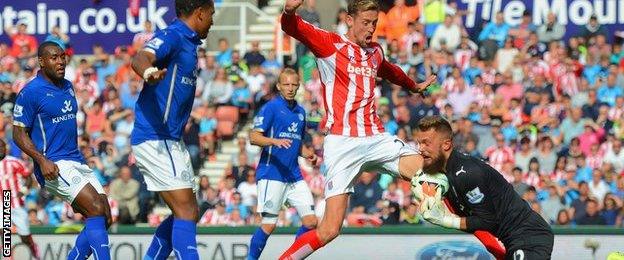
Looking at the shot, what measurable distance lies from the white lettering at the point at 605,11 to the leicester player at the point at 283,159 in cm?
841

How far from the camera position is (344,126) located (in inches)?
454

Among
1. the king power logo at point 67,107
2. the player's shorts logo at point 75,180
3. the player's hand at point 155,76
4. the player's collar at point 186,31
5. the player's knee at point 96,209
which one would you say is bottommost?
the player's knee at point 96,209

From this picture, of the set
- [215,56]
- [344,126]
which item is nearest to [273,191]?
[344,126]

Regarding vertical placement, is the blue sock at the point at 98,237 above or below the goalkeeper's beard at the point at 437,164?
below

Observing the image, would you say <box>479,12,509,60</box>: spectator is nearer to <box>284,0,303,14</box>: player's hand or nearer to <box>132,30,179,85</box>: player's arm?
<box>284,0,303,14</box>: player's hand

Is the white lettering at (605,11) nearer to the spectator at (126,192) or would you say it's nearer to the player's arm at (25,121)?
the spectator at (126,192)

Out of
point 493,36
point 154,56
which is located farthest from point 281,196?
point 493,36

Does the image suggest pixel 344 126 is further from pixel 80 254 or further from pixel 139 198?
pixel 139 198

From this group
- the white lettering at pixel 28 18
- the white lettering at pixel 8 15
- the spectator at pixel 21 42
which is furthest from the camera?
the white lettering at pixel 8 15

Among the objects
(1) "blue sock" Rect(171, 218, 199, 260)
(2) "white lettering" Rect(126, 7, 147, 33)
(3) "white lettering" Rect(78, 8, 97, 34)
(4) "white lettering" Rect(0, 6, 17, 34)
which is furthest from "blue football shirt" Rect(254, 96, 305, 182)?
(4) "white lettering" Rect(0, 6, 17, 34)

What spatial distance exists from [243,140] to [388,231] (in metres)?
6.03

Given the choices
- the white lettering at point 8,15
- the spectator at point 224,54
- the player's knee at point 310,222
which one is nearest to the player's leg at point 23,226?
the player's knee at point 310,222

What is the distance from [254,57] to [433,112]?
3.54 m

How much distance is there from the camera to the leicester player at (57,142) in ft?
36.7
